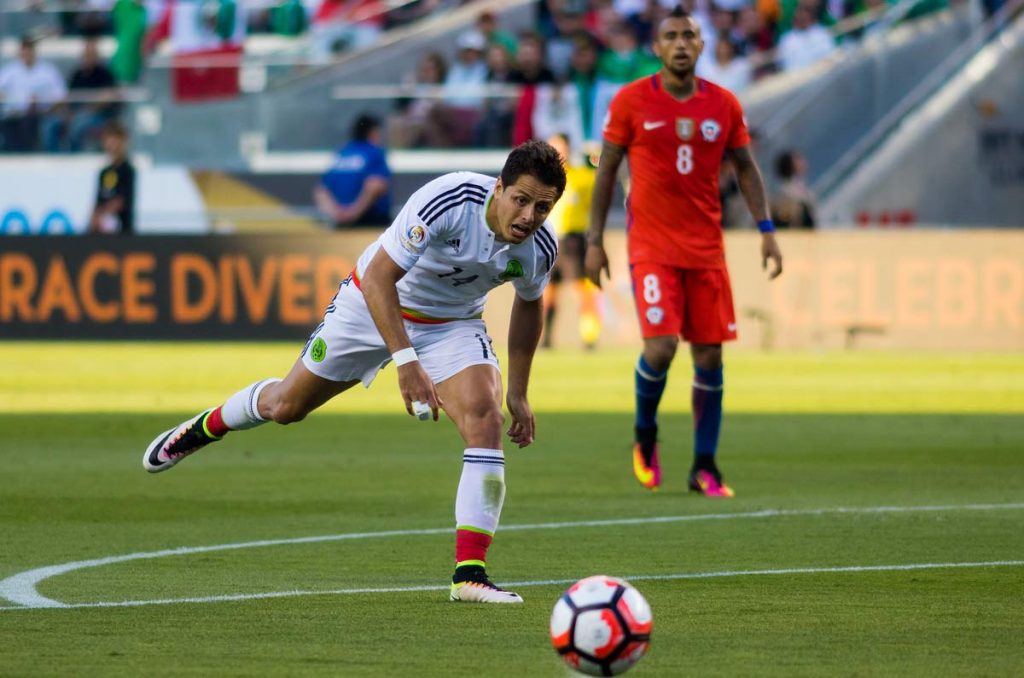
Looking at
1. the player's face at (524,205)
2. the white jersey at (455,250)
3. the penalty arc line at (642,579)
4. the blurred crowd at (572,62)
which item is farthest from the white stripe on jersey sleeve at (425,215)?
the blurred crowd at (572,62)

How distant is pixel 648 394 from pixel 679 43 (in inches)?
71.6

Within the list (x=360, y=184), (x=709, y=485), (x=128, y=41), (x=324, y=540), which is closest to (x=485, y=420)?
(x=324, y=540)

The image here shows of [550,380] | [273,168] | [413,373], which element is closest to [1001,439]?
[550,380]

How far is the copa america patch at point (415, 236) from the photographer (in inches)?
285

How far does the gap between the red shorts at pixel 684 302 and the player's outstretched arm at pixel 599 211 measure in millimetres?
230

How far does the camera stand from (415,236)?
23.8 ft

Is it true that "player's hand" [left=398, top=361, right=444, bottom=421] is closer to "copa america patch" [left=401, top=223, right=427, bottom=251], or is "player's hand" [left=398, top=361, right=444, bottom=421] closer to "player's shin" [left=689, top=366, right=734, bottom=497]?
"copa america patch" [left=401, top=223, right=427, bottom=251]

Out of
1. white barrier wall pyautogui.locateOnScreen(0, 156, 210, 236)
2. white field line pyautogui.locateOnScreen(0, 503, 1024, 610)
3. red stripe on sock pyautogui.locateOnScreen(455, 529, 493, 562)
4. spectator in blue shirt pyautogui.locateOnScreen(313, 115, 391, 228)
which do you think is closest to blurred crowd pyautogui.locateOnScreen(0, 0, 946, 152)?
white barrier wall pyautogui.locateOnScreen(0, 156, 210, 236)

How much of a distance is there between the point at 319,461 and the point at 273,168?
46.2 feet

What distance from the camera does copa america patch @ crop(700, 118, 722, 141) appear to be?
1064cm

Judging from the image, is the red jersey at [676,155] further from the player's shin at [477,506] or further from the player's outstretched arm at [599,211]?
the player's shin at [477,506]

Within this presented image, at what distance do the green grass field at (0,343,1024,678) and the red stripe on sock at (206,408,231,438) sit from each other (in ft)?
1.50

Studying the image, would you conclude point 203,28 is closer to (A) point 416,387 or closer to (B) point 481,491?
(B) point 481,491

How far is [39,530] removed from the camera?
8.99m
